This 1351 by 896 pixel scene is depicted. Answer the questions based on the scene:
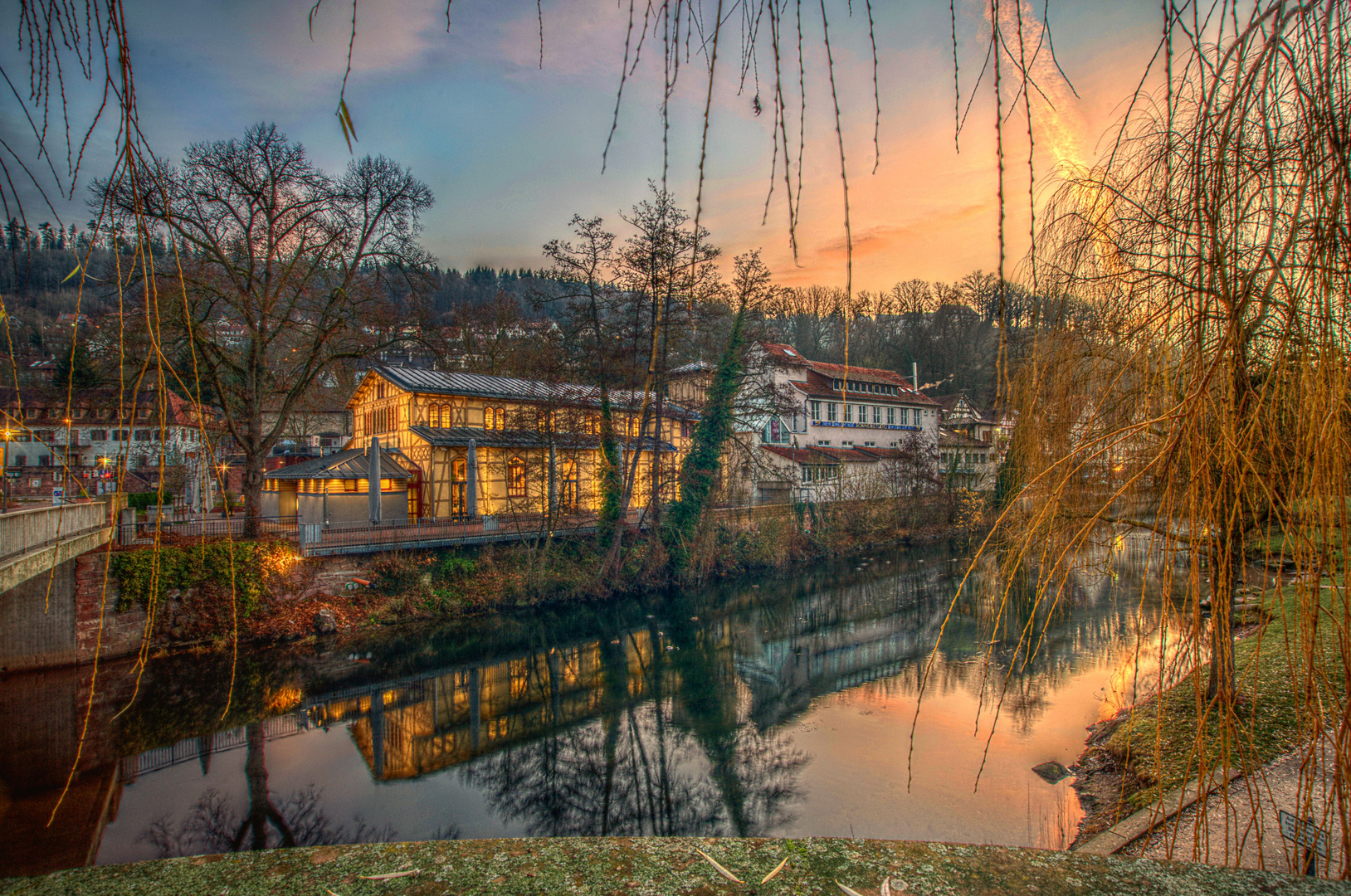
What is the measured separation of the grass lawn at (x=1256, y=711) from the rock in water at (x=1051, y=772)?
0.65 meters

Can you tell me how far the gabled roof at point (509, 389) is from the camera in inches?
719

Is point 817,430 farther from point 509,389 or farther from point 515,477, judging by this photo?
point 515,477

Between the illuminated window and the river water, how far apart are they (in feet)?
15.6

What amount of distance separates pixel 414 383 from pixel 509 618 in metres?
9.47

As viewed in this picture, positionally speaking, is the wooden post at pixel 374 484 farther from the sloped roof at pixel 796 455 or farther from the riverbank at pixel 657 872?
the sloped roof at pixel 796 455

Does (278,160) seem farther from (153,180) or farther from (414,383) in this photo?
(153,180)

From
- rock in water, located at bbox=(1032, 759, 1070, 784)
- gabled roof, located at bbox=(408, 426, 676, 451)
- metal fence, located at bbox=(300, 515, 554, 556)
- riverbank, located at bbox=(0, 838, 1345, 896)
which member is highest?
gabled roof, located at bbox=(408, 426, 676, 451)

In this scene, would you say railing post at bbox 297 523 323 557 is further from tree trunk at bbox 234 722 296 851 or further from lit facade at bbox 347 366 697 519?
tree trunk at bbox 234 722 296 851


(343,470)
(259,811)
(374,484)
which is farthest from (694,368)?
Answer: (259,811)

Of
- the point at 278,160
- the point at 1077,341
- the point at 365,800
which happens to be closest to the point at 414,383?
the point at 278,160

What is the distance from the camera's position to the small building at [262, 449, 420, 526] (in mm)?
17797

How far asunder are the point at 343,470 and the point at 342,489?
0.78m

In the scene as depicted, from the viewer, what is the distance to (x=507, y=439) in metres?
18.2

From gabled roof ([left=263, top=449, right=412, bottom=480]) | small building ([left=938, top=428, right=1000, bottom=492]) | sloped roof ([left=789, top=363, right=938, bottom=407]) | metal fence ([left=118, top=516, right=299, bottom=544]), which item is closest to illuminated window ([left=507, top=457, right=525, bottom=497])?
gabled roof ([left=263, top=449, right=412, bottom=480])
